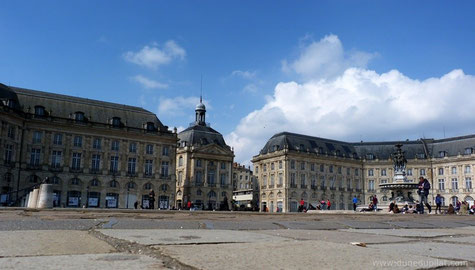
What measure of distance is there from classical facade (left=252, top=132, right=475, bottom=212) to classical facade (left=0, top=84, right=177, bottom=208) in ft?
89.1

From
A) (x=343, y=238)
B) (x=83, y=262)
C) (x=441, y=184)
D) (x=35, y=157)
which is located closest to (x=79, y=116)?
(x=35, y=157)

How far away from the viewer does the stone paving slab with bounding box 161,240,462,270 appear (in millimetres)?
2639

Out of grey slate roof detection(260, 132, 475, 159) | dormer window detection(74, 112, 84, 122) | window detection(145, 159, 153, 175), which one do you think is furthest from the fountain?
grey slate roof detection(260, 132, 475, 159)

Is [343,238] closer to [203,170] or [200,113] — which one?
[203,170]

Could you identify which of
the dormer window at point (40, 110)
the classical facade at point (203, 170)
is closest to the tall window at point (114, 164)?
the dormer window at point (40, 110)

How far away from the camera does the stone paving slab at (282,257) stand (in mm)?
2639

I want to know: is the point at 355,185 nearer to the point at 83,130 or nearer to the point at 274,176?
the point at 274,176

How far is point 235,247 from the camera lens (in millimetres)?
3494

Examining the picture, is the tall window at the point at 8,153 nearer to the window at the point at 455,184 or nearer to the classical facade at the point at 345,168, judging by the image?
the classical facade at the point at 345,168

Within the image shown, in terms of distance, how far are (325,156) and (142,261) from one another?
8699cm

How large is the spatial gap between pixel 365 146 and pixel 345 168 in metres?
8.72

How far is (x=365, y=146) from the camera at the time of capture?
95.1 m

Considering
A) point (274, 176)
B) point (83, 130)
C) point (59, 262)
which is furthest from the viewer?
point (274, 176)

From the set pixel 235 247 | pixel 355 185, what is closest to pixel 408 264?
pixel 235 247
